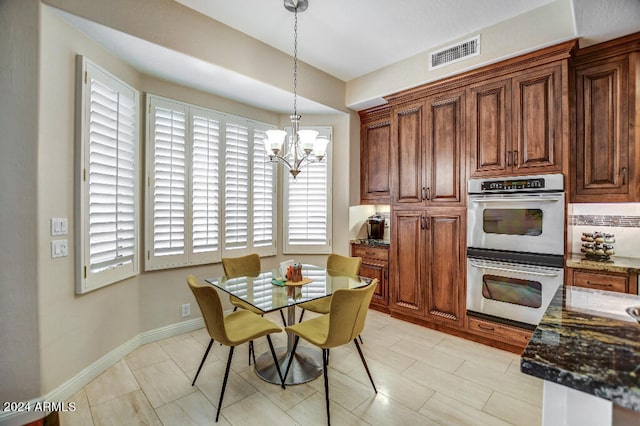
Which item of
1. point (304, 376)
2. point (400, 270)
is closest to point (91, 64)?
point (304, 376)

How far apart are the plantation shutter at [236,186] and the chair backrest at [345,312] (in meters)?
2.05

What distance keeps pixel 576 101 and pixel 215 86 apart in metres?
3.48

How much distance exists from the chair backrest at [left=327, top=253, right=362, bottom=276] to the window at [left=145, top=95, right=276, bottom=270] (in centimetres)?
108

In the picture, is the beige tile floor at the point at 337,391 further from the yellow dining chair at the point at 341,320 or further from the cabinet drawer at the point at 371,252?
the cabinet drawer at the point at 371,252

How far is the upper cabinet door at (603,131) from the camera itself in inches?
98.0

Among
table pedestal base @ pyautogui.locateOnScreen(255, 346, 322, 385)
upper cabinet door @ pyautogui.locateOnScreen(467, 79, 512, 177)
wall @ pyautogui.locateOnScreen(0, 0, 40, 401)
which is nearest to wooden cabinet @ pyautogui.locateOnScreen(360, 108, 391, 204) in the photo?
upper cabinet door @ pyautogui.locateOnScreen(467, 79, 512, 177)

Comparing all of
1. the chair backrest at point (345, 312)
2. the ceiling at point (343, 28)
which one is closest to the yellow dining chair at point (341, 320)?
the chair backrest at point (345, 312)

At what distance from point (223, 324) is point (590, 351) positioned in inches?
71.5

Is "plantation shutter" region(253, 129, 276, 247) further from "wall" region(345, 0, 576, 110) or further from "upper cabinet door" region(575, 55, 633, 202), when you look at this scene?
"upper cabinet door" region(575, 55, 633, 202)

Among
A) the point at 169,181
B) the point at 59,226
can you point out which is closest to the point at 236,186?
the point at 169,181

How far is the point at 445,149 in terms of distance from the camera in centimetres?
328

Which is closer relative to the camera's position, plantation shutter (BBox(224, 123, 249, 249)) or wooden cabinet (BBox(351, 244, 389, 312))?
plantation shutter (BBox(224, 123, 249, 249))

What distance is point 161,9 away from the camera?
2473 millimetres

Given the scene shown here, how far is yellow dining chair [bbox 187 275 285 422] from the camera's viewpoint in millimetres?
1950
